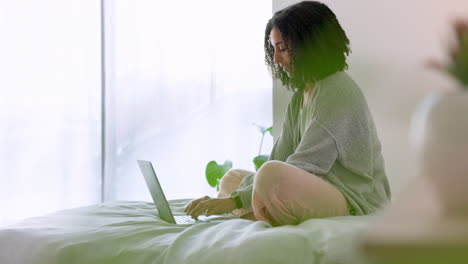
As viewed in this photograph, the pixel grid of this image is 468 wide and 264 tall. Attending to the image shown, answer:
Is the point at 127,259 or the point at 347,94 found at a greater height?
the point at 347,94

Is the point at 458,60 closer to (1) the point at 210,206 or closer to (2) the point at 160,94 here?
(1) the point at 210,206

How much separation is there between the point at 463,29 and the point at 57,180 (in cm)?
335

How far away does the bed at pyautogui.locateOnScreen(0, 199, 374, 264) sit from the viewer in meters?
1.22

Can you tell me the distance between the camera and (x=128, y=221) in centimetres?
165

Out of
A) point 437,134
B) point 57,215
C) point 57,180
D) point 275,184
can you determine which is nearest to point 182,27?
point 57,180

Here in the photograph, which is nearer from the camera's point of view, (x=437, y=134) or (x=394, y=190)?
(x=437, y=134)

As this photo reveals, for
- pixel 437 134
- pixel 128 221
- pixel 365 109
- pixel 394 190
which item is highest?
pixel 437 134

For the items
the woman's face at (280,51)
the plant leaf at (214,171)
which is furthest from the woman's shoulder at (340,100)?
the plant leaf at (214,171)

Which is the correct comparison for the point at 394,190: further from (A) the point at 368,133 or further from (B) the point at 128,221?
(B) the point at 128,221

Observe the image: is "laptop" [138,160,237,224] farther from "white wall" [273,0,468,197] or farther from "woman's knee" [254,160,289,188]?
"white wall" [273,0,468,197]

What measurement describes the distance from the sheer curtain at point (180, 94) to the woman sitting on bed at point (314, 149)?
1646mm

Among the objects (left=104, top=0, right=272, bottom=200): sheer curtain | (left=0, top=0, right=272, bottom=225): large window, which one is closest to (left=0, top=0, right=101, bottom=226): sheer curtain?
(left=0, top=0, right=272, bottom=225): large window

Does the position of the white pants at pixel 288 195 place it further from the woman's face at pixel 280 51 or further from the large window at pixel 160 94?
the large window at pixel 160 94

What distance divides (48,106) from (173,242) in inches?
92.6
